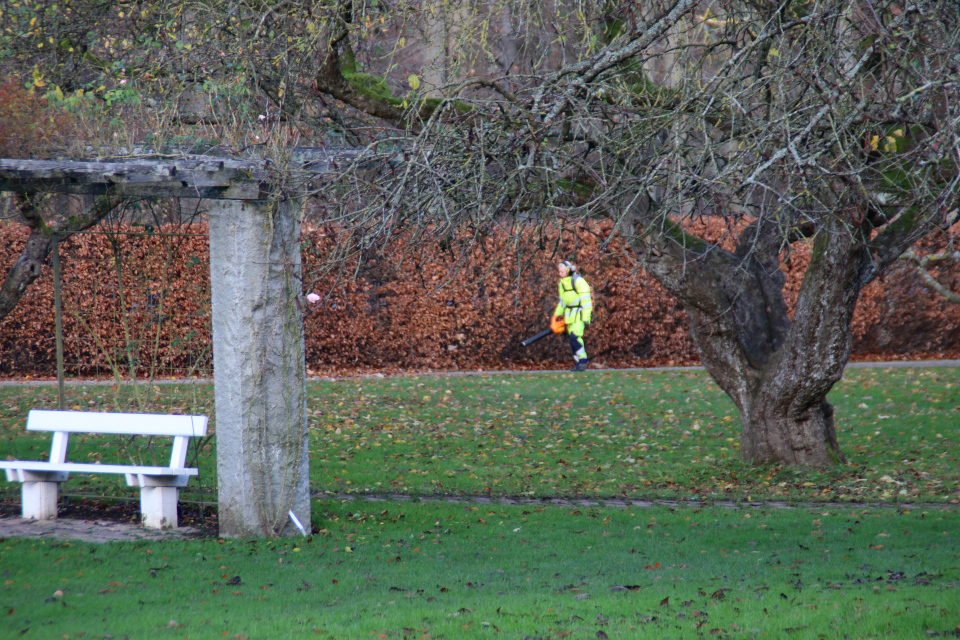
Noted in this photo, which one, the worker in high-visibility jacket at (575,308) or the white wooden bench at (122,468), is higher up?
the worker in high-visibility jacket at (575,308)

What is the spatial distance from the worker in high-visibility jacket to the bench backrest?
8.60 metres

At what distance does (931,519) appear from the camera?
6789 mm

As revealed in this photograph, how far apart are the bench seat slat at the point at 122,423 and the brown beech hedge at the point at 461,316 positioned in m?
5.70

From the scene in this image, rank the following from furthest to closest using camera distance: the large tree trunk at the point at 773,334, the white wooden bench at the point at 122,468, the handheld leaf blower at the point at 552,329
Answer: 1. the handheld leaf blower at the point at 552,329
2. the large tree trunk at the point at 773,334
3. the white wooden bench at the point at 122,468

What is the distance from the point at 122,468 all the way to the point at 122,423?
A: 599 mm

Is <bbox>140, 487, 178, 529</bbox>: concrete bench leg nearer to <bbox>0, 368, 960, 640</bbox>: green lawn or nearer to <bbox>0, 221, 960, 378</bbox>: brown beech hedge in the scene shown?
<bbox>0, 368, 960, 640</bbox>: green lawn

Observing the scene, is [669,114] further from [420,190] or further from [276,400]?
[276,400]

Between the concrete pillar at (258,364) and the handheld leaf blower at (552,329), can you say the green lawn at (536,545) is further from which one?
the handheld leaf blower at (552,329)

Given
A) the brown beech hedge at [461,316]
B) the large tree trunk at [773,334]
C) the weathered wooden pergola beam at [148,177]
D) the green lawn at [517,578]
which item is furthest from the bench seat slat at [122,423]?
the brown beech hedge at [461,316]

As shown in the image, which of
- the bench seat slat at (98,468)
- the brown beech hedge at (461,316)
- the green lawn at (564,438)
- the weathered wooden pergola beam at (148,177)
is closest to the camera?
the weathered wooden pergola beam at (148,177)

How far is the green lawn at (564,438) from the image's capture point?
820 centimetres

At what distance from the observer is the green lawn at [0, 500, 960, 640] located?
4.23 m

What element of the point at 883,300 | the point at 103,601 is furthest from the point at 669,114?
the point at 883,300

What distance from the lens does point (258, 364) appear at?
613 cm
